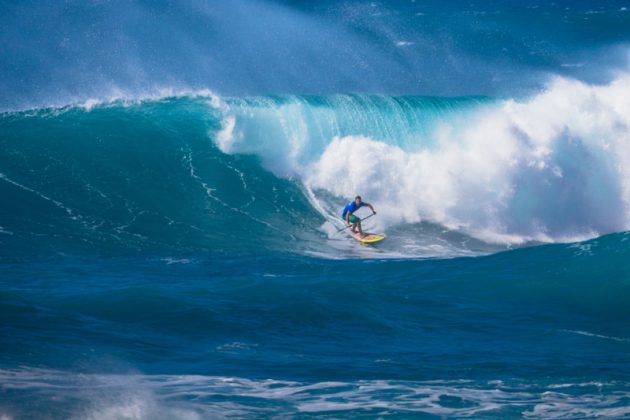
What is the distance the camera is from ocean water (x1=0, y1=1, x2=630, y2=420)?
8727 mm

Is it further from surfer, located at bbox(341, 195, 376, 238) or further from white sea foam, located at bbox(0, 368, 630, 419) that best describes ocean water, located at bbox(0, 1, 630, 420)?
surfer, located at bbox(341, 195, 376, 238)

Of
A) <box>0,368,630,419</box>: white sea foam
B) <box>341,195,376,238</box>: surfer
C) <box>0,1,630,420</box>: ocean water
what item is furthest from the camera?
<box>341,195,376,238</box>: surfer

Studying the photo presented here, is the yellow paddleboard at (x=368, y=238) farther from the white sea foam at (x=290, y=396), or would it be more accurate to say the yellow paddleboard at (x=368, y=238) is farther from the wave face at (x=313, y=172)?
the white sea foam at (x=290, y=396)

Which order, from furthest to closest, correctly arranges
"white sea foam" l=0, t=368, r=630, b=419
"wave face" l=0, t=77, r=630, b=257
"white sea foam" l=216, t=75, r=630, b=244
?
"white sea foam" l=216, t=75, r=630, b=244, "wave face" l=0, t=77, r=630, b=257, "white sea foam" l=0, t=368, r=630, b=419

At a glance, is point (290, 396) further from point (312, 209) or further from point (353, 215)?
point (312, 209)

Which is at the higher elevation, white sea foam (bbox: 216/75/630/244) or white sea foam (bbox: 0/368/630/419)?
white sea foam (bbox: 216/75/630/244)

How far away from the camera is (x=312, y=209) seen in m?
18.6

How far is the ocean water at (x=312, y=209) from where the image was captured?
8.73 m

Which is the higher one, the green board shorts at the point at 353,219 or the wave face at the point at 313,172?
the wave face at the point at 313,172

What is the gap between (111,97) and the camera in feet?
67.5

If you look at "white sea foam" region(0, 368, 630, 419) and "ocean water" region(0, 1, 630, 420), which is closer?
"white sea foam" region(0, 368, 630, 419)

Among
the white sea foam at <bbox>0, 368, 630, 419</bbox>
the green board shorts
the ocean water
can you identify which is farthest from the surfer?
the white sea foam at <bbox>0, 368, 630, 419</bbox>

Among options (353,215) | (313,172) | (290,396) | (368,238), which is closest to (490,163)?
(313,172)

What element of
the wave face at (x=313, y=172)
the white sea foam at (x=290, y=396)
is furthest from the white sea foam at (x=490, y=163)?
the white sea foam at (x=290, y=396)
